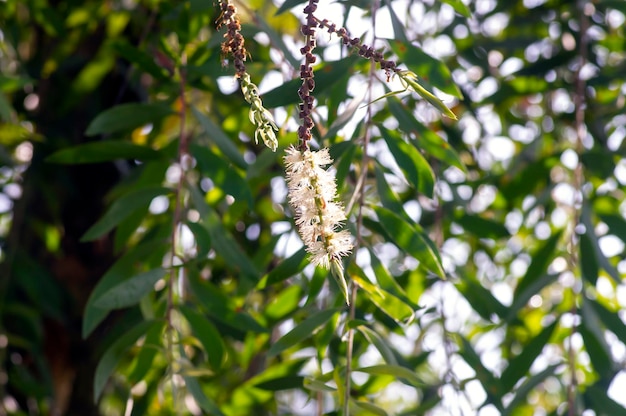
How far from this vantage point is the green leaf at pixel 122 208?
102cm

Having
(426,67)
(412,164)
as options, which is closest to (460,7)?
(426,67)

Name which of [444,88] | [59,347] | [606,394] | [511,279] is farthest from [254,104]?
[511,279]

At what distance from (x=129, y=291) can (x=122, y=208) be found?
0.14 meters

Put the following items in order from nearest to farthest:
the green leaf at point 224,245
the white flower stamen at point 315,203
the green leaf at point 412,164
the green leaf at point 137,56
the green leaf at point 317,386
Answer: the white flower stamen at point 315,203
the green leaf at point 317,386
the green leaf at point 412,164
the green leaf at point 224,245
the green leaf at point 137,56

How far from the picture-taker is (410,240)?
0.87 meters

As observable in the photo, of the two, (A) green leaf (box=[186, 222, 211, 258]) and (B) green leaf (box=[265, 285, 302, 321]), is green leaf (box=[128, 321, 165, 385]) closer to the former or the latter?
(A) green leaf (box=[186, 222, 211, 258])

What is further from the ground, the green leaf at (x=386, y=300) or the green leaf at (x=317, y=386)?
the green leaf at (x=386, y=300)

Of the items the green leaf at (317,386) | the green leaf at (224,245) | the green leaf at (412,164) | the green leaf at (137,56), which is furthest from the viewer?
the green leaf at (137,56)

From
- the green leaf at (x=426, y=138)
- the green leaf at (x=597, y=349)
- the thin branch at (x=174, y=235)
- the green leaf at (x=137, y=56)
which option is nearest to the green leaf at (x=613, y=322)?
the green leaf at (x=597, y=349)

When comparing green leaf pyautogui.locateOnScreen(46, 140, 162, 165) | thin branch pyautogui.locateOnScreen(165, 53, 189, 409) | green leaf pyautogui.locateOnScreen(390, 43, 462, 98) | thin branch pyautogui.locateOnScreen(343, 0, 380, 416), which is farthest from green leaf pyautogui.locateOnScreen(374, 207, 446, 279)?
green leaf pyautogui.locateOnScreen(46, 140, 162, 165)

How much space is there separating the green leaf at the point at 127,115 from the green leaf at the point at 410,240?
0.38m

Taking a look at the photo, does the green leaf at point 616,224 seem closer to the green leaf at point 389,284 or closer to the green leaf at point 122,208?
the green leaf at point 389,284

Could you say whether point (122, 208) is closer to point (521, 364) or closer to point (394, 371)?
point (394, 371)

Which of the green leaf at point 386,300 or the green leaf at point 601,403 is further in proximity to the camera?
the green leaf at point 601,403
